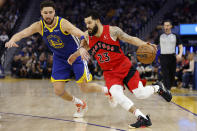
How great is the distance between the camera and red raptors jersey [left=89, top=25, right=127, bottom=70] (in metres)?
3.92

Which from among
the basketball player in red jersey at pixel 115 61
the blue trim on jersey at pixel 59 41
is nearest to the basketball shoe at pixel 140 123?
the basketball player in red jersey at pixel 115 61

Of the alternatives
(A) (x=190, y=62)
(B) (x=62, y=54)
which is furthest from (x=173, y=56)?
(B) (x=62, y=54)

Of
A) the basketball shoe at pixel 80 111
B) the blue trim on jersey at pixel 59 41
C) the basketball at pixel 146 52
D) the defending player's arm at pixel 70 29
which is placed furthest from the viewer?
the basketball shoe at pixel 80 111

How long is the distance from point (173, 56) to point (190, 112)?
3.10 meters

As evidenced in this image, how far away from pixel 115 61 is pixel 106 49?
23 cm

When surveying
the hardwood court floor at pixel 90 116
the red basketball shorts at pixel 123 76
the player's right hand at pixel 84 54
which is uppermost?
the player's right hand at pixel 84 54

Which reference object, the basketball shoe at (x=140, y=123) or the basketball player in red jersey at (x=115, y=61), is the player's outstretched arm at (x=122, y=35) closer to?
the basketball player in red jersey at (x=115, y=61)

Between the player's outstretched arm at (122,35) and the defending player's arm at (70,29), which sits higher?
the defending player's arm at (70,29)

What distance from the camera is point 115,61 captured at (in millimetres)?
4047

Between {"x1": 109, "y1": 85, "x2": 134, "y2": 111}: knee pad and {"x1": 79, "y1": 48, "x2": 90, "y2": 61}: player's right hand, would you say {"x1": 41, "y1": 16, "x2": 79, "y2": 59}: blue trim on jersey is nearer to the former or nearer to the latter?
{"x1": 79, "y1": 48, "x2": 90, "y2": 61}: player's right hand

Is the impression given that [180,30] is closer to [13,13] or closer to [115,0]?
[115,0]

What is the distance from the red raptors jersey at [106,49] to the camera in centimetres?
392

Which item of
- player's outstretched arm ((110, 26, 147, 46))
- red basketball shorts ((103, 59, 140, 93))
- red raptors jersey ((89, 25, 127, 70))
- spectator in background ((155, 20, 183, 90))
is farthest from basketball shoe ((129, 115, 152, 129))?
spectator in background ((155, 20, 183, 90))

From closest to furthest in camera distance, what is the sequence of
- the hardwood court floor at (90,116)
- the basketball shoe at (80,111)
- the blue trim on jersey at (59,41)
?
the hardwood court floor at (90,116)
the blue trim on jersey at (59,41)
the basketball shoe at (80,111)
